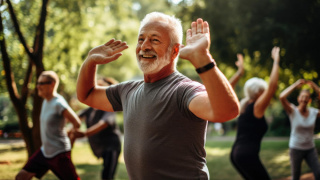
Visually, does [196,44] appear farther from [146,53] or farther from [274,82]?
[274,82]

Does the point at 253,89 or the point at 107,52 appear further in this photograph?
the point at 253,89

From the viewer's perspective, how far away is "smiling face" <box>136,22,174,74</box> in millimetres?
2336

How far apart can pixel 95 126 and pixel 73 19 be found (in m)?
8.90

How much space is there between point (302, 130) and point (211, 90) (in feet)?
17.8

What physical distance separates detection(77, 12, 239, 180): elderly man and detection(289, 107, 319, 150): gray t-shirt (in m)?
4.89

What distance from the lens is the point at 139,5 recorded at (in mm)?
50156

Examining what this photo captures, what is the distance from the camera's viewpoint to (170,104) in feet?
7.00

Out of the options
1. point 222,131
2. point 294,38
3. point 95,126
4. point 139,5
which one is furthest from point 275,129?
point 139,5

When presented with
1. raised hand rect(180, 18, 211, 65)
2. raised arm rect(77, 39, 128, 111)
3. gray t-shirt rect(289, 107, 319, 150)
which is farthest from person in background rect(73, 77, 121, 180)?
raised hand rect(180, 18, 211, 65)

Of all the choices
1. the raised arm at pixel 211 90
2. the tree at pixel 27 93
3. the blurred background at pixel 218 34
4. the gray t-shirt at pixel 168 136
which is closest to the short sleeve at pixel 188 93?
the gray t-shirt at pixel 168 136

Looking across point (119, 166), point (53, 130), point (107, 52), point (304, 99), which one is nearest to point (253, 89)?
point (304, 99)

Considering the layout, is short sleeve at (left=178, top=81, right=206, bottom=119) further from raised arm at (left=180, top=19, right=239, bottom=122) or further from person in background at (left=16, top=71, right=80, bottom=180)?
person in background at (left=16, top=71, right=80, bottom=180)

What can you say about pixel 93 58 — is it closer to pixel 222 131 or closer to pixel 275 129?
pixel 275 129

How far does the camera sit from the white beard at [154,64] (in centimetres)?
234
